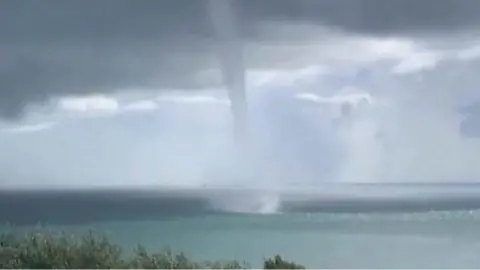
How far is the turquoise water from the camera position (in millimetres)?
1293

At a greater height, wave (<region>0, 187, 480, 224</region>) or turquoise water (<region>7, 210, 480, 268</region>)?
wave (<region>0, 187, 480, 224</region>)

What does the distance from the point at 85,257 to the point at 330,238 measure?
1.66 ft

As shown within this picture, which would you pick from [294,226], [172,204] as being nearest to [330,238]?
[294,226]

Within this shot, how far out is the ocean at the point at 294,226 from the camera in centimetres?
129

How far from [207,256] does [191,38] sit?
1.47 ft

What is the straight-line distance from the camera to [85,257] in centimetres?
133

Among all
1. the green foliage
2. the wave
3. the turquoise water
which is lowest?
the green foliage

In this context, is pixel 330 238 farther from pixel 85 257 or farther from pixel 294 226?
pixel 85 257

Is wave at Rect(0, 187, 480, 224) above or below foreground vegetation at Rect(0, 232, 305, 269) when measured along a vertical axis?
above

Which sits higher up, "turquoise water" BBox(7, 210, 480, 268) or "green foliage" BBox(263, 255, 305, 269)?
"turquoise water" BBox(7, 210, 480, 268)

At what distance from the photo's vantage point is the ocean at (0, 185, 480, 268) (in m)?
1.29

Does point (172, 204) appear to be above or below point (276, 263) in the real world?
above

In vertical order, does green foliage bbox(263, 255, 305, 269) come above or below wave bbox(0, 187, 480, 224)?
below

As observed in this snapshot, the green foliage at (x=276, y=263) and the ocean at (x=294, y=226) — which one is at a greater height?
the ocean at (x=294, y=226)
